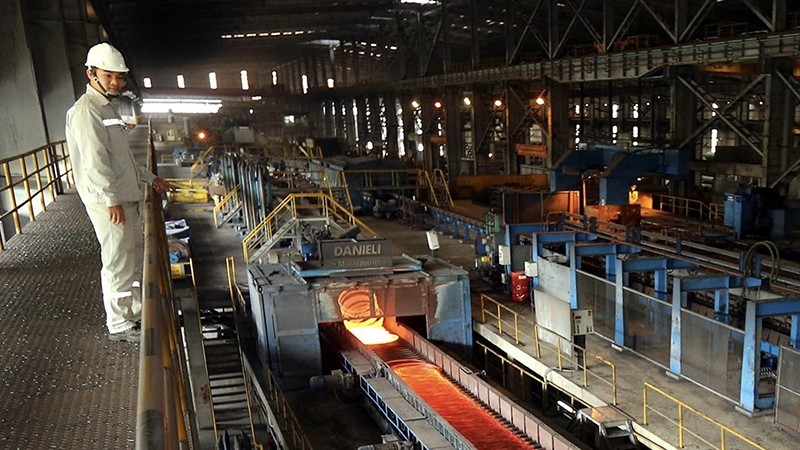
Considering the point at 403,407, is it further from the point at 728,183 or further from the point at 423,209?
the point at 728,183

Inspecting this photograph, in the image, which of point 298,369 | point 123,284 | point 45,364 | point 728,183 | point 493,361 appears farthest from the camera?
point 728,183

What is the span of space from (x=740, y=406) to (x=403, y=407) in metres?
5.86

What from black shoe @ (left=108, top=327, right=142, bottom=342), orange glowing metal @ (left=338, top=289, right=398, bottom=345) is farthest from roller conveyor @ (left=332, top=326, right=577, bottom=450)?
black shoe @ (left=108, top=327, right=142, bottom=342)

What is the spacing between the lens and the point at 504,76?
33.6 metres

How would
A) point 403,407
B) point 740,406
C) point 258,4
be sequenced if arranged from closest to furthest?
point 740,406 < point 403,407 < point 258,4

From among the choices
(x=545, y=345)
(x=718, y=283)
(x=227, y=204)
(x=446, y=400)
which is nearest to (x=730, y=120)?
(x=718, y=283)

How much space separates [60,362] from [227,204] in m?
27.8

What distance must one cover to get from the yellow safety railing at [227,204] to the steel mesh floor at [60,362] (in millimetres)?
21657

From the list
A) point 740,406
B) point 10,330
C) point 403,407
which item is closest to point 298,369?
point 403,407

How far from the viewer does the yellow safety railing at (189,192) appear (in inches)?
1418

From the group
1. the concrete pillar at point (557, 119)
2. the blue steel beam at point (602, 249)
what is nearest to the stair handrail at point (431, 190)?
the concrete pillar at point (557, 119)

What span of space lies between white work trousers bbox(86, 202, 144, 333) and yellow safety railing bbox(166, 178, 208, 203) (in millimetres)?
31165

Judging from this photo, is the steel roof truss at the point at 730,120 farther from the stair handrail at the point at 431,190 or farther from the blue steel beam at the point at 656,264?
the stair handrail at the point at 431,190

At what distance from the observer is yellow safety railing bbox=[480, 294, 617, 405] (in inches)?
534
